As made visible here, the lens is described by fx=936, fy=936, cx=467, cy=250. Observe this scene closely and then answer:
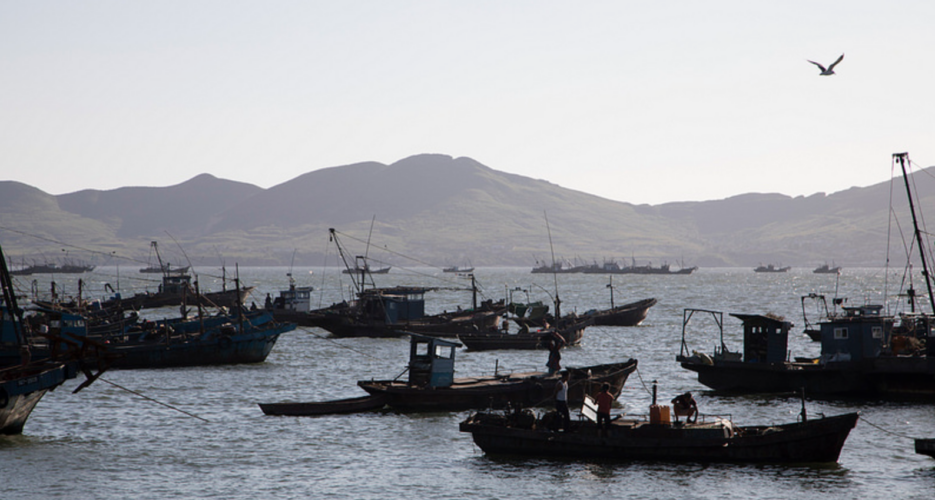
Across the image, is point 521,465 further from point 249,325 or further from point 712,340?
point 712,340

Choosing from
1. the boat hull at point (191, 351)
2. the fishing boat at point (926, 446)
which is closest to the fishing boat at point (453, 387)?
the fishing boat at point (926, 446)


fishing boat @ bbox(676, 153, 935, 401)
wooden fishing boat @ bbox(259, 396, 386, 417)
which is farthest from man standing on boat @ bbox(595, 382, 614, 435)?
fishing boat @ bbox(676, 153, 935, 401)

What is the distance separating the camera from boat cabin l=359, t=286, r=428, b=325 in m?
74.6

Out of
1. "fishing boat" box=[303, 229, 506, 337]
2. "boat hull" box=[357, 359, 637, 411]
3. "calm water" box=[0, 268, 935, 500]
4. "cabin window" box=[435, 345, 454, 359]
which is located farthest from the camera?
"fishing boat" box=[303, 229, 506, 337]

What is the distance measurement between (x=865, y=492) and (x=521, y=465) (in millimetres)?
10315

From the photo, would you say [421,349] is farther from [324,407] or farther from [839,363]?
[839,363]

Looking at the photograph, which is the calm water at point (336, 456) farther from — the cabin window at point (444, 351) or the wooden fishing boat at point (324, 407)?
the cabin window at point (444, 351)

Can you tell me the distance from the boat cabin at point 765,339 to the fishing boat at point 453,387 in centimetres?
916

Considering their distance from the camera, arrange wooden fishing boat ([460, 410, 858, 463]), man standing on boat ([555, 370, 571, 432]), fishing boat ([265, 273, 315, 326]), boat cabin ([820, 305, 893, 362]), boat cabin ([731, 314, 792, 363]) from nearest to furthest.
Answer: wooden fishing boat ([460, 410, 858, 463])
man standing on boat ([555, 370, 571, 432])
boat cabin ([820, 305, 893, 362])
boat cabin ([731, 314, 792, 363])
fishing boat ([265, 273, 315, 326])

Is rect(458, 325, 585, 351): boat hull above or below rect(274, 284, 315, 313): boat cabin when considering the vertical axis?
below

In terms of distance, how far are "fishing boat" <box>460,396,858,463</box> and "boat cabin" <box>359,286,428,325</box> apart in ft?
145

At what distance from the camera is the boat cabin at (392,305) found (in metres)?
74.6

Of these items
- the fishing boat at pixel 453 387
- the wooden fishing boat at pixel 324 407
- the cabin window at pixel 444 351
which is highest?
the cabin window at pixel 444 351

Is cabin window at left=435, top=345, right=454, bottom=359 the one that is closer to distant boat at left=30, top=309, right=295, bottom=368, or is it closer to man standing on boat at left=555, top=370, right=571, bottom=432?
man standing on boat at left=555, top=370, right=571, bottom=432
